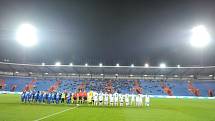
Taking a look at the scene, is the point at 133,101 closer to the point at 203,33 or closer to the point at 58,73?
the point at 203,33

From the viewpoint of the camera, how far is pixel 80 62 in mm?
65312

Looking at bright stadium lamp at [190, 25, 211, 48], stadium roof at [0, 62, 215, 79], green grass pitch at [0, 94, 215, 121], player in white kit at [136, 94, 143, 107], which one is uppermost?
bright stadium lamp at [190, 25, 211, 48]

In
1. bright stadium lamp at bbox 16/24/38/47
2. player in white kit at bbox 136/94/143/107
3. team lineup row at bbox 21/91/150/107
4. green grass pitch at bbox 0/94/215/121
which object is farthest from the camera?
bright stadium lamp at bbox 16/24/38/47

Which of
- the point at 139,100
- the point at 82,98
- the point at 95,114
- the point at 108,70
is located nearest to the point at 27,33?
the point at 82,98

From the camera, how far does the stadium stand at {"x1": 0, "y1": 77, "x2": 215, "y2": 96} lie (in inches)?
2506

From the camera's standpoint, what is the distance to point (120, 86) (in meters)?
66.6

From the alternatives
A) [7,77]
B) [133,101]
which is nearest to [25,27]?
[133,101]

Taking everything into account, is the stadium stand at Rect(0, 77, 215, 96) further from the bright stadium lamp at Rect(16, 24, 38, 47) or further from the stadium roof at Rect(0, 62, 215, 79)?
the bright stadium lamp at Rect(16, 24, 38, 47)

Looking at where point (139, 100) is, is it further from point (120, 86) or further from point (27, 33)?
point (120, 86)

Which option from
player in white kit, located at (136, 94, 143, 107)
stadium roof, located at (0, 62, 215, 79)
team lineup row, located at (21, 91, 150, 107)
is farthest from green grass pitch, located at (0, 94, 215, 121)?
stadium roof, located at (0, 62, 215, 79)

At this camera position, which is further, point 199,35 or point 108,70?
point 108,70

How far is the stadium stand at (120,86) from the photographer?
63.7 m

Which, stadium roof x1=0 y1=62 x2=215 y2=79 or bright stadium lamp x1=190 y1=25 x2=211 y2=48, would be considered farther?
stadium roof x1=0 y1=62 x2=215 y2=79

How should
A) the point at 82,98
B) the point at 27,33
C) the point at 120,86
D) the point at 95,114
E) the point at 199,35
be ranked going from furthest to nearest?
1. the point at 120,86
2. the point at 27,33
3. the point at 199,35
4. the point at 82,98
5. the point at 95,114
